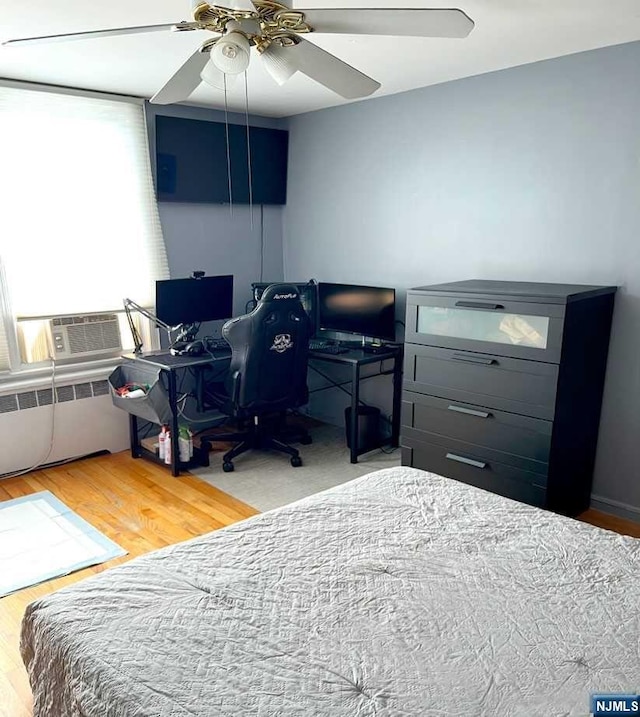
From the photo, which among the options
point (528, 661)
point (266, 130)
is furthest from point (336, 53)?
point (528, 661)

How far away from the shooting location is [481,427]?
3.07 metres

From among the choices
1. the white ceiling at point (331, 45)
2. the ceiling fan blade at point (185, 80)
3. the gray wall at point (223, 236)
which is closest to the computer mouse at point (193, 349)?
the gray wall at point (223, 236)

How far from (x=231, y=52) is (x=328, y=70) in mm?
402

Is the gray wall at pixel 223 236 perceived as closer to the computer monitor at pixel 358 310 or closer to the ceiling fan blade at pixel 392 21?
the computer monitor at pixel 358 310

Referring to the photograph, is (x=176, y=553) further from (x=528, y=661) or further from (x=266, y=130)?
(x=266, y=130)

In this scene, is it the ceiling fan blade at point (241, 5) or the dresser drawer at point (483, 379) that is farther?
the dresser drawer at point (483, 379)

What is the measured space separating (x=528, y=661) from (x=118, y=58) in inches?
122

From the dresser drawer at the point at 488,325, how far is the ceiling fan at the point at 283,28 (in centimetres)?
139

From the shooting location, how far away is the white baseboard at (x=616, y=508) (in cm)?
308

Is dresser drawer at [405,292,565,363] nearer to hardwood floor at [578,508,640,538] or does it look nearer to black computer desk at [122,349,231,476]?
hardwood floor at [578,508,640,538]

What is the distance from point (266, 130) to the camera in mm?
4531

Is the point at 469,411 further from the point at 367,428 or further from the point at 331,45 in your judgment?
the point at 331,45

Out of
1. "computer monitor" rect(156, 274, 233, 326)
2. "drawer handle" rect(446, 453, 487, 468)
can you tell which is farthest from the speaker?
"computer monitor" rect(156, 274, 233, 326)

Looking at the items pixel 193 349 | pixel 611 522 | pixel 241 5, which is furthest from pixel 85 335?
pixel 611 522
